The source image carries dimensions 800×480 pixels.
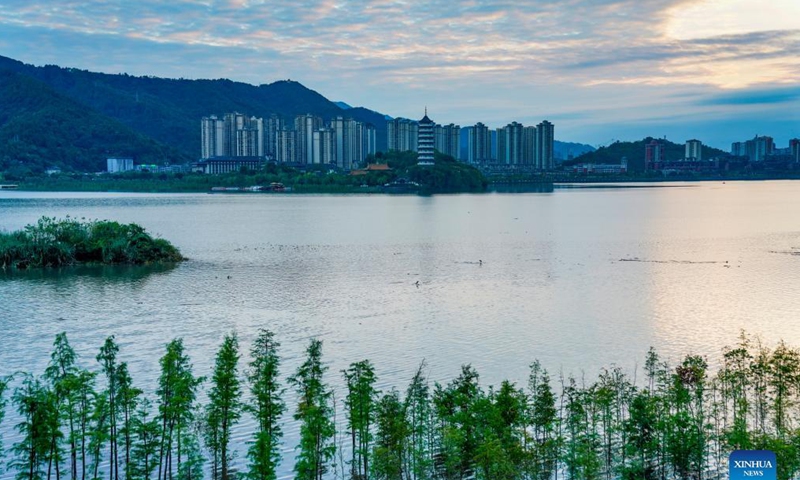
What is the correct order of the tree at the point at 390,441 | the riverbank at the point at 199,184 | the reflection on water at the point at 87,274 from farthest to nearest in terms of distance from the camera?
the riverbank at the point at 199,184, the reflection on water at the point at 87,274, the tree at the point at 390,441

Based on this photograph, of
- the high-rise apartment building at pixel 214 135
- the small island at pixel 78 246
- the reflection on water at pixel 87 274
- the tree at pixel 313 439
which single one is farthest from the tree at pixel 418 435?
the high-rise apartment building at pixel 214 135

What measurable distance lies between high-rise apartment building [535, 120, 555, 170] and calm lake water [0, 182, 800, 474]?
12400cm

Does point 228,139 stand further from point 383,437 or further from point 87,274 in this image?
point 383,437

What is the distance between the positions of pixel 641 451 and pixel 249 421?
5213 mm

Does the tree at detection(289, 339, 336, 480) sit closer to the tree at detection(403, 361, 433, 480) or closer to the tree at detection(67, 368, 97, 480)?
the tree at detection(403, 361, 433, 480)

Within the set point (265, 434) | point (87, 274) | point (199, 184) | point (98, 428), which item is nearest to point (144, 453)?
point (98, 428)

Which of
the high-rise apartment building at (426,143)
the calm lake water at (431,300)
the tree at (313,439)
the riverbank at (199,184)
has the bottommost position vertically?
the calm lake water at (431,300)

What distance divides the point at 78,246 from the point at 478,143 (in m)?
145

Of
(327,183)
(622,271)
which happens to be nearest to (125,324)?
(622,271)

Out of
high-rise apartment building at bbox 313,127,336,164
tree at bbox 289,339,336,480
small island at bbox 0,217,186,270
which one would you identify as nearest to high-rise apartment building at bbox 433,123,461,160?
high-rise apartment building at bbox 313,127,336,164

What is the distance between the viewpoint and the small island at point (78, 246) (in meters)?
25.7

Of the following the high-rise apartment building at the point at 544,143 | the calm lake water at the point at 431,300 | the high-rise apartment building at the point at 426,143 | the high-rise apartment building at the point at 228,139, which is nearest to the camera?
the calm lake water at the point at 431,300

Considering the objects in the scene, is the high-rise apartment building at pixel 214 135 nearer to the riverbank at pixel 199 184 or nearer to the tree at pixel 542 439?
the riverbank at pixel 199 184

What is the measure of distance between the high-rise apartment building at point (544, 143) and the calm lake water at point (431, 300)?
407ft
